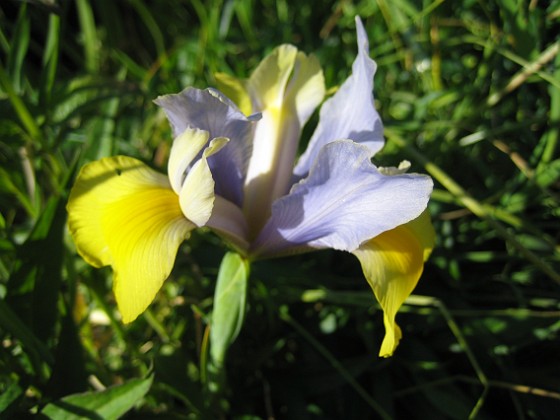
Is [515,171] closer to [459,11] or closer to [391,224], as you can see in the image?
[459,11]

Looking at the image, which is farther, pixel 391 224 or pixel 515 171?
pixel 515 171

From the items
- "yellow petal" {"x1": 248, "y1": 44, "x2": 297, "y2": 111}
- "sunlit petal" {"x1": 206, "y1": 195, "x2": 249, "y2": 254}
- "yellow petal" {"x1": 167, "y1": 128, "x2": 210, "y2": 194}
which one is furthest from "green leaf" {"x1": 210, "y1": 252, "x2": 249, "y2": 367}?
"yellow petal" {"x1": 248, "y1": 44, "x2": 297, "y2": 111}

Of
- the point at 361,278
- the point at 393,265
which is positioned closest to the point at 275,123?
the point at 393,265

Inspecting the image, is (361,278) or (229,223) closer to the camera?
(229,223)

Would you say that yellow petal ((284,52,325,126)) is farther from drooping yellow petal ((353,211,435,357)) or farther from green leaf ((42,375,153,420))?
green leaf ((42,375,153,420))

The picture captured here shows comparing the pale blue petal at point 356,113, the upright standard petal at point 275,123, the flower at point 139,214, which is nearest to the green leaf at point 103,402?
the flower at point 139,214

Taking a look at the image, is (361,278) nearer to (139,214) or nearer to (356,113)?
(356,113)

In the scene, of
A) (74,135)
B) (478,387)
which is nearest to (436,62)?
(478,387)
